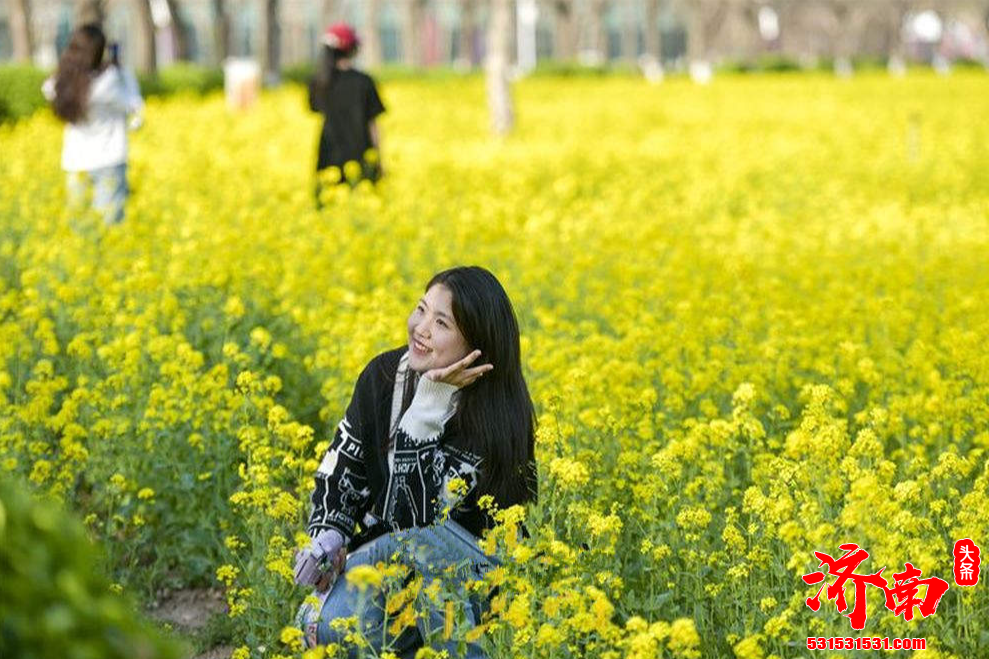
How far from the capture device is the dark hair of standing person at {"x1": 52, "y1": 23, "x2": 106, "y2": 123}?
35.7 feet

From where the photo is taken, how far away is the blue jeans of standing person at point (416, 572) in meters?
4.54

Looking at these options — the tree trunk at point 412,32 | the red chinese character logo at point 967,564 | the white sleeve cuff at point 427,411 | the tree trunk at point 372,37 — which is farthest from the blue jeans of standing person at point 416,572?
the tree trunk at point 412,32

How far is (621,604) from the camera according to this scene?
16.2 ft

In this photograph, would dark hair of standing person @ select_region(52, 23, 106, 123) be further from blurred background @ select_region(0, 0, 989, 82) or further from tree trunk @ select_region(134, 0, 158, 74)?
blurred background @ select_region(0, 0, 989, 82)

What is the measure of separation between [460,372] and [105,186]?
21.9 feet

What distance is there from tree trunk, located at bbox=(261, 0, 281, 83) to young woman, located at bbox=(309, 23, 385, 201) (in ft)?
79.8

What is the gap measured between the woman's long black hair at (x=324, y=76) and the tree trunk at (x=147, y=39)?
65.0 feet

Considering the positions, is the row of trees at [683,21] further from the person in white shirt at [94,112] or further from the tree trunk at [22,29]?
the person in white shirt at [94,112]

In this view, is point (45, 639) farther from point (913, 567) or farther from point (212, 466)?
point (212, 466)

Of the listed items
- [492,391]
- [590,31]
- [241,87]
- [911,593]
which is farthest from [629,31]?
[911,593]

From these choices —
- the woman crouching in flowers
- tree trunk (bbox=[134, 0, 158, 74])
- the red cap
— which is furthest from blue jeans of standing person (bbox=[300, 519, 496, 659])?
tree trunk (bbox=[134, 0, 158, 74])

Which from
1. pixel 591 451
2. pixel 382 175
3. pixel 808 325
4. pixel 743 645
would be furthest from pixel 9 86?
pixel 743 645

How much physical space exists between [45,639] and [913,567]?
263cm

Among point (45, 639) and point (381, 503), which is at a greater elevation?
point (45, 639)
